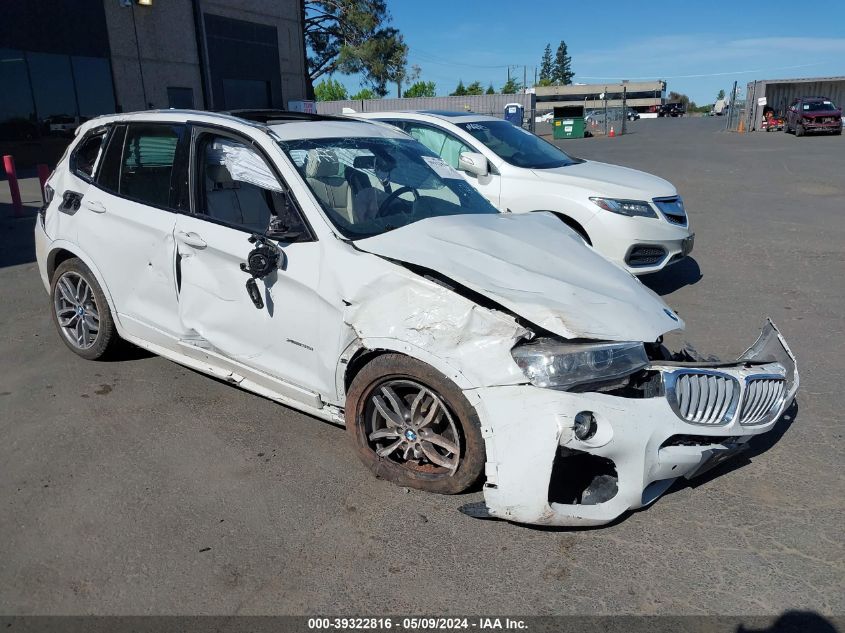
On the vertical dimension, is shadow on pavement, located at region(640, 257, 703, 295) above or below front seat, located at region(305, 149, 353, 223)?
below

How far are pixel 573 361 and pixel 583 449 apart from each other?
0.37m

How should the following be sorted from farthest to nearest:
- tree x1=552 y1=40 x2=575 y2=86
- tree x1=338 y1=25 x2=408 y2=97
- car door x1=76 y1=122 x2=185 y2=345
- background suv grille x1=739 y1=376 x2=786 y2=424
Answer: tree x1=552 y1=40 x2=575 y2=86 < tree x1=338 y1=25 x2=408 y2=97 < car door x1=76 y1=122 x2=185 y2=345 < background suv grille x1=739 y1=376 x2=786 y2=424

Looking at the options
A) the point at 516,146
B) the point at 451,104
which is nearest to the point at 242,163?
the point at 516,146

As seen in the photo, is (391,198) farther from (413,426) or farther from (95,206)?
(95,206)

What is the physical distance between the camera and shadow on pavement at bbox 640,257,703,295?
7.22 meters

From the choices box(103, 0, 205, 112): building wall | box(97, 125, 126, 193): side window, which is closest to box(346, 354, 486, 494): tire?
box(97, 125, 126, 193): side window

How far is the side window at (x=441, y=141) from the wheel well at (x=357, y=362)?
4579 millimetres

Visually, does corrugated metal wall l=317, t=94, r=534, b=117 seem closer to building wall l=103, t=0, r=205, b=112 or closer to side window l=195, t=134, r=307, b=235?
building wall l=103, t=0, r=205, b=112

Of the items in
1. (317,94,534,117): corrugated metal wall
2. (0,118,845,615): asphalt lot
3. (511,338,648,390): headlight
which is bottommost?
(0,118,845,615): asphalt lot

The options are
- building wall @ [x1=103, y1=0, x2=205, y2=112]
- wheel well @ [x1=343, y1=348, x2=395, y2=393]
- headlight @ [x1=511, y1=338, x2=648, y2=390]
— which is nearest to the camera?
Result: headlight @ [x1=511, y1=338, x2=648, y2=390]

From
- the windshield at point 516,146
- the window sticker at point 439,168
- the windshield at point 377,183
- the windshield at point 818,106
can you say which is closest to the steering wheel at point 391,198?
the windshield at point 377,183

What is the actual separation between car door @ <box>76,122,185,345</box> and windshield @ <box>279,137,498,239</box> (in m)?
0.97

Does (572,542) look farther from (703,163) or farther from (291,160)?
(703,163)

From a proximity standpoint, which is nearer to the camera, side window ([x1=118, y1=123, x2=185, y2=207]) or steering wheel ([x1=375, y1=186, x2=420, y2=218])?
steering wheel ([x1=375, y1=186, x2=420, y2=218])
